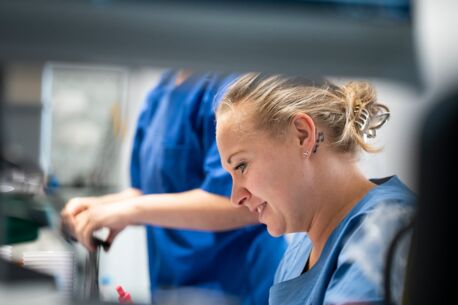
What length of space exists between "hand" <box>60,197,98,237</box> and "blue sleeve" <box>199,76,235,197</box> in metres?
0.26

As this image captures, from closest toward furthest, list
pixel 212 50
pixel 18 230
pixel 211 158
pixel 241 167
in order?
pixel 212 50
pixel 18 230
pixel 241 167
pixel 211 158

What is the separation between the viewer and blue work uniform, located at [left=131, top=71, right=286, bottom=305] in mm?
1246

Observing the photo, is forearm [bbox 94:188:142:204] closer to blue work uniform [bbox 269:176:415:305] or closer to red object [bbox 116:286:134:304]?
red object [bbox 116:286:134:304]

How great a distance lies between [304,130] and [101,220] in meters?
0.46

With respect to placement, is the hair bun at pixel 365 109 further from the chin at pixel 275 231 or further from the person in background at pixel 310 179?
the chin at pixel 275 231

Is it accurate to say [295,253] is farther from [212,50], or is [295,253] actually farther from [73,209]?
[212,50]

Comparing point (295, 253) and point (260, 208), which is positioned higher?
point (260, 208)

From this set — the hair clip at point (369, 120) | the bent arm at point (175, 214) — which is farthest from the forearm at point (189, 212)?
the hair clip at point (369, 120)

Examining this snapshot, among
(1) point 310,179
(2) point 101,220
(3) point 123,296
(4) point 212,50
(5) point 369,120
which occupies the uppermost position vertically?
(4) point 212,50

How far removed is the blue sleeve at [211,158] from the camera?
120cm

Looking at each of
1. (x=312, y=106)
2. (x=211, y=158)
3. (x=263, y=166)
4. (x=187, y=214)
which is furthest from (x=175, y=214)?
(x=312, y=106)

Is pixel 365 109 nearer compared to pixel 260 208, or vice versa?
pixel 365 109

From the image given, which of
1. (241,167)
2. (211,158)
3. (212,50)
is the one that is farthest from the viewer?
(211,158)

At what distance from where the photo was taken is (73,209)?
1141 mm
